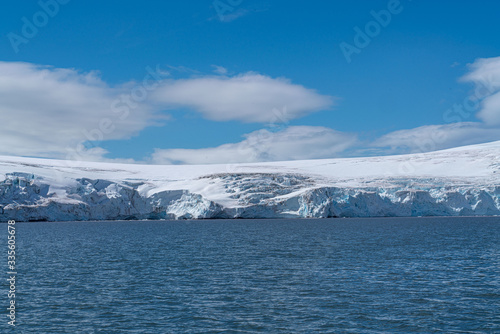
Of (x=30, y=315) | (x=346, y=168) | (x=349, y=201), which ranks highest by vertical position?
(x=346, y=168)

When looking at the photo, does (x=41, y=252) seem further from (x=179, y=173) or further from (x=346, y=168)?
(x=346, y=168)

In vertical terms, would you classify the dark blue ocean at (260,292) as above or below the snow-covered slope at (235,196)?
below

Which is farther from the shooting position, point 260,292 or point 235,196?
point 235,196

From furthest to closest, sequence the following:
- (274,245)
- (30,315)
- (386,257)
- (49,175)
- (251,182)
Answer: (251,182), (49,175), (274,245), (386,257), (30,315)

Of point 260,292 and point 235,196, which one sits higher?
point 235,196

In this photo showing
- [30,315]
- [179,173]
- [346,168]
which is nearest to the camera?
[30,315]

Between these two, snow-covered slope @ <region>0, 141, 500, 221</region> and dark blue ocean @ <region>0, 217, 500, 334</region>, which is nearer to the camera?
dark blue ocean @ <region>0, 217, 500, 334</region>

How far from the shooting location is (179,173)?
11681cm

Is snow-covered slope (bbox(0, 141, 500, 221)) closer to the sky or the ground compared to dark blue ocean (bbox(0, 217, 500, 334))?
closer to the sky

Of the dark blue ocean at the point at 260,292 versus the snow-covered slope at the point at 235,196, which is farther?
the snow-covered slope at the point at 235,196

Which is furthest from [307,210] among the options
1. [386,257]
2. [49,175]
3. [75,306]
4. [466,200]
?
[75,306]

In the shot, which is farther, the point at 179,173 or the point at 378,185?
the point at 179,173

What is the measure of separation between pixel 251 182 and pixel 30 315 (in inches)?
2989

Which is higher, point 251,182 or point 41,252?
point 251,182
